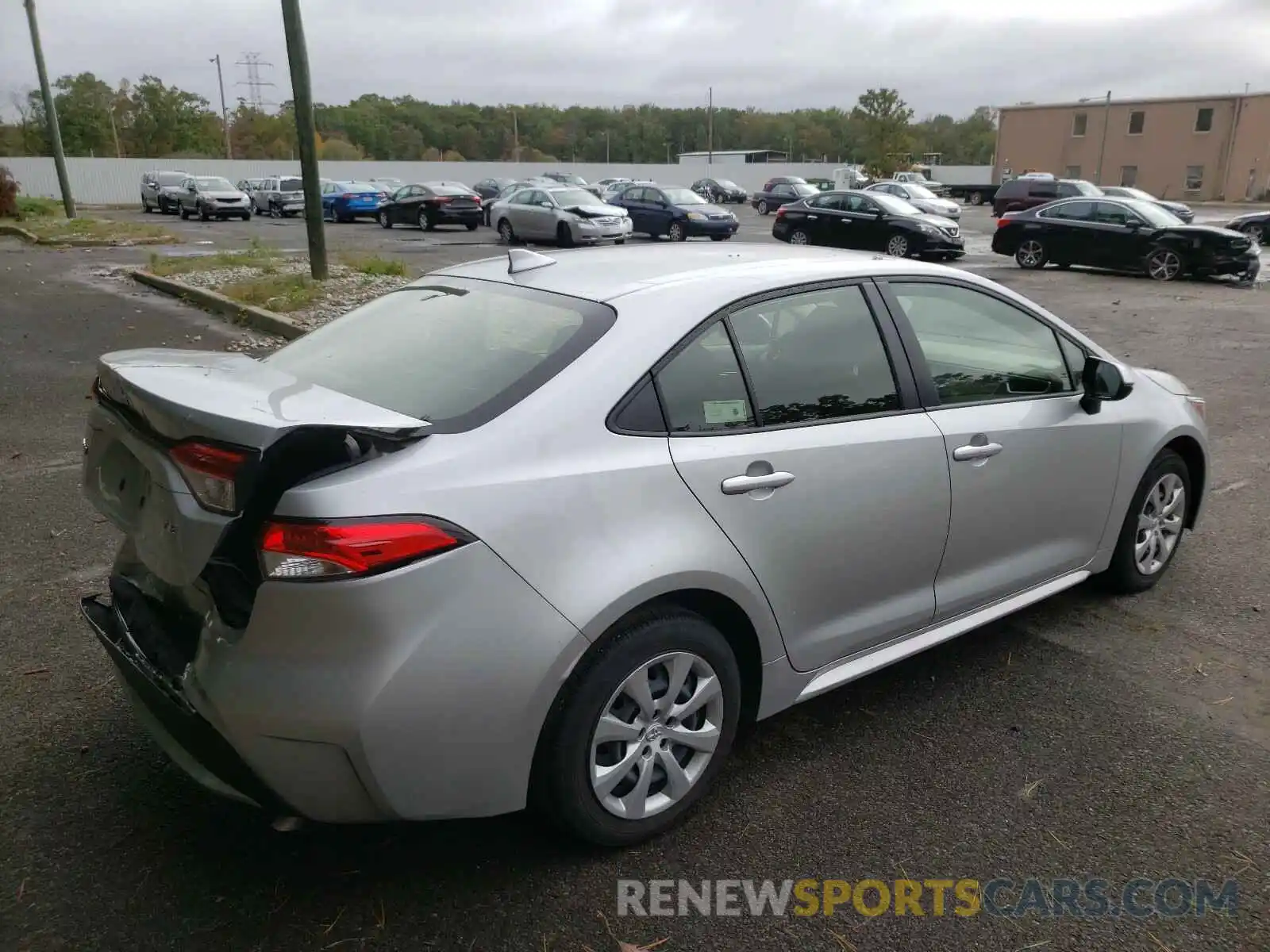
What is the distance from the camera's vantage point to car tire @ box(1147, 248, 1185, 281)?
18953 mm

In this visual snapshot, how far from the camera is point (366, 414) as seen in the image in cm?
243

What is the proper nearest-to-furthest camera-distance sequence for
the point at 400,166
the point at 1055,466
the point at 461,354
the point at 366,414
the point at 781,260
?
the point at 366,414 → the point at 461,354 → the point at 781,260 → the point at 1055,466 → the point at 400,166

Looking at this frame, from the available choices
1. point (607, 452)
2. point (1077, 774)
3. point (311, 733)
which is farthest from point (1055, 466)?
point (311, 733)

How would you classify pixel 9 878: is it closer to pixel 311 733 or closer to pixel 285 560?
pixel 311 733

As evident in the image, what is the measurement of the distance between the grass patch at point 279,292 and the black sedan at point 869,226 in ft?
41.9

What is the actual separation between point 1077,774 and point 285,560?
8.25 feet

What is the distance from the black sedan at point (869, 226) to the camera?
21.3 meters

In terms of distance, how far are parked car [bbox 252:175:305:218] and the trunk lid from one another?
37.8 meters

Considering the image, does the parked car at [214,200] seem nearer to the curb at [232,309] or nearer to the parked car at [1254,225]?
the curb at [232,309]

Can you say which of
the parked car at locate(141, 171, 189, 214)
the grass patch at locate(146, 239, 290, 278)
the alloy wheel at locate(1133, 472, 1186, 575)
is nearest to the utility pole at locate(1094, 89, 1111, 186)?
the parked car at locate(141, 171, 189, 214)

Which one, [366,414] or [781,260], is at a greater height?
[781,260]

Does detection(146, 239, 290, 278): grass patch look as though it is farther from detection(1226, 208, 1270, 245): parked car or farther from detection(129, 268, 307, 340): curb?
detection(1226, 208, 1270, 245): parked car

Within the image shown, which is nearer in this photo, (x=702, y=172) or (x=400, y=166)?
(x=400, y=166)

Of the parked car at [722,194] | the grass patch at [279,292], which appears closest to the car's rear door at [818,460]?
the grass patch at [279,292]
